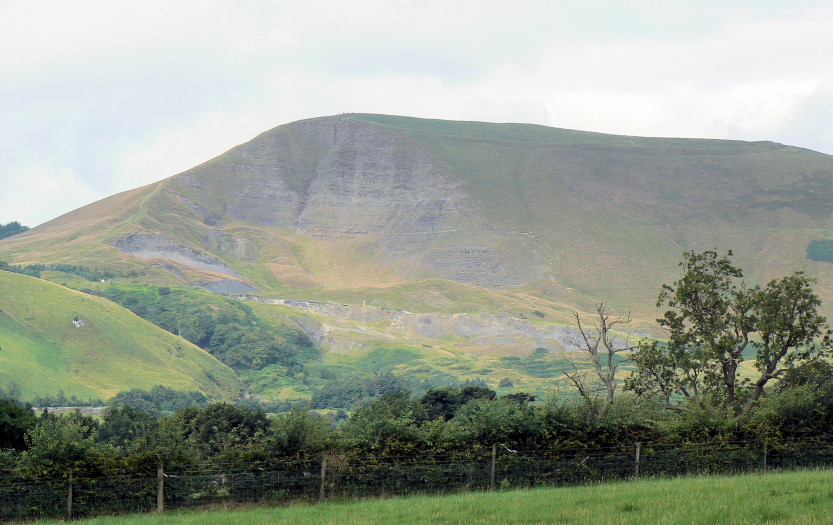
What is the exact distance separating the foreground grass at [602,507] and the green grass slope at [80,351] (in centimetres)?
13922

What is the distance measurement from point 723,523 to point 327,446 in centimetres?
1379

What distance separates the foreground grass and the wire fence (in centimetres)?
152

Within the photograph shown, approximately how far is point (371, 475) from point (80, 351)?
164519 millimetres

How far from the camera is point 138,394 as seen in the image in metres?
154

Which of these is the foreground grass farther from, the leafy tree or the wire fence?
the leafy tree

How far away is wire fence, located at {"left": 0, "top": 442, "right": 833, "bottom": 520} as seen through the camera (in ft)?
77.0

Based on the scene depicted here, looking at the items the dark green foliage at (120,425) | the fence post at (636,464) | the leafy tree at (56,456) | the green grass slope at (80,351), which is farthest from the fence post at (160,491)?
the green grass slope at (80,351)

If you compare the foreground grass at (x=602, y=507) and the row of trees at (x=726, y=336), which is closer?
the foreground grass at (x=602, y=507)

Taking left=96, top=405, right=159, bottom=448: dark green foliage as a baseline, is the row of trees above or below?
above

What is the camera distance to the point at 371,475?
83.1 ft

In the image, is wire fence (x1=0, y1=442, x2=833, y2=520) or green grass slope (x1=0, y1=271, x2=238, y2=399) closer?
wire fence (x1=0, y1=442, x2=833, y2=520)

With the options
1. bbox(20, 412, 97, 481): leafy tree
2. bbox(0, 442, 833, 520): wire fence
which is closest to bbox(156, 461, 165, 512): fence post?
bbox(0, 442, 833, 520): wire fence

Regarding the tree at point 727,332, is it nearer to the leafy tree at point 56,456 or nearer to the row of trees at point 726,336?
the row of trees at point 726,336

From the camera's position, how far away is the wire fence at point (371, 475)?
23469mm
